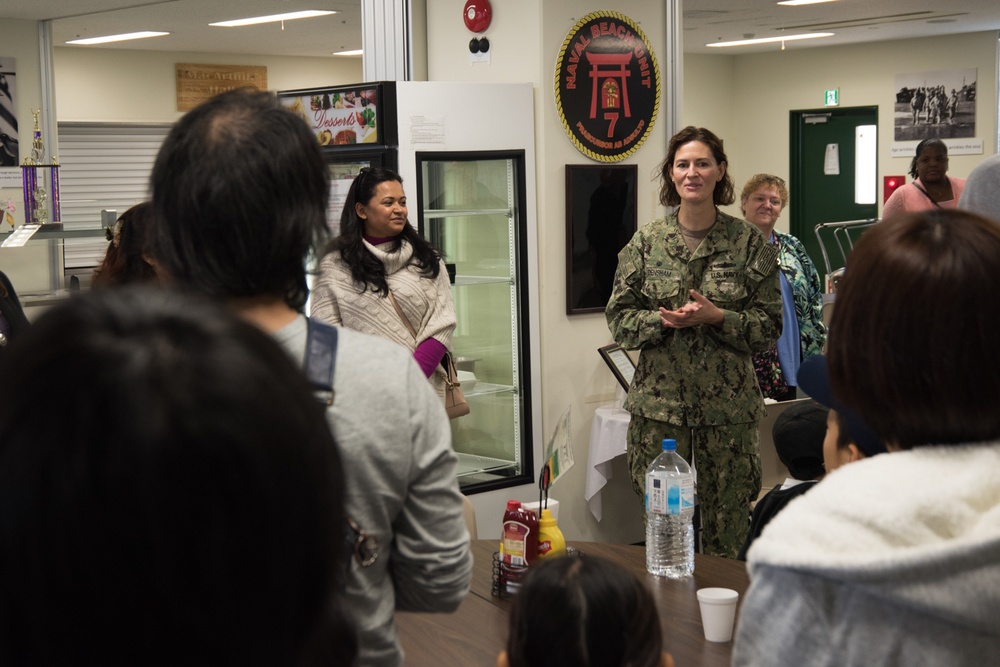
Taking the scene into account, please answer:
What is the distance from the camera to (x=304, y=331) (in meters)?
1.15

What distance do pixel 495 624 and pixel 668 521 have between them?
672 millimetres

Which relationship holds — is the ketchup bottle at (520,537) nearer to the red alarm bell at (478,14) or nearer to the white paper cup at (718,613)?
the white paper cup at (718,613)

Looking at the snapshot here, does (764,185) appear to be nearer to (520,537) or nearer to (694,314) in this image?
(694,314)

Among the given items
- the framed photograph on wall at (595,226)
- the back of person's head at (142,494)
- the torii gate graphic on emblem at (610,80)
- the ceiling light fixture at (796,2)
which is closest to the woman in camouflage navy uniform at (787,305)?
the framed photograph on wall at (595,226)

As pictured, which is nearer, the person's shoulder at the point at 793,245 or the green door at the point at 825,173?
the person's shoulder at the point at 793,245

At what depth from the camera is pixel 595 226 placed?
16.2 ft

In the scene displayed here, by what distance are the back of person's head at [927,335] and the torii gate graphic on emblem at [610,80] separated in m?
3.92

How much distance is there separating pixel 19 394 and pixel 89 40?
438 inches

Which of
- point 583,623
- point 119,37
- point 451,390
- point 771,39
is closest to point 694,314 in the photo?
point 451,390

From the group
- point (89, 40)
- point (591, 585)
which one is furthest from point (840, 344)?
point (89, 40)

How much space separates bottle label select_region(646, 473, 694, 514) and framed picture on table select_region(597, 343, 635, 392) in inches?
78.4

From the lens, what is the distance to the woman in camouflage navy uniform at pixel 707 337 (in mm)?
3893

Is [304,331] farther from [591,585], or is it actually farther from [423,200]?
[423,200]

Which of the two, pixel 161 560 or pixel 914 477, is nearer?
pixel 161 560
